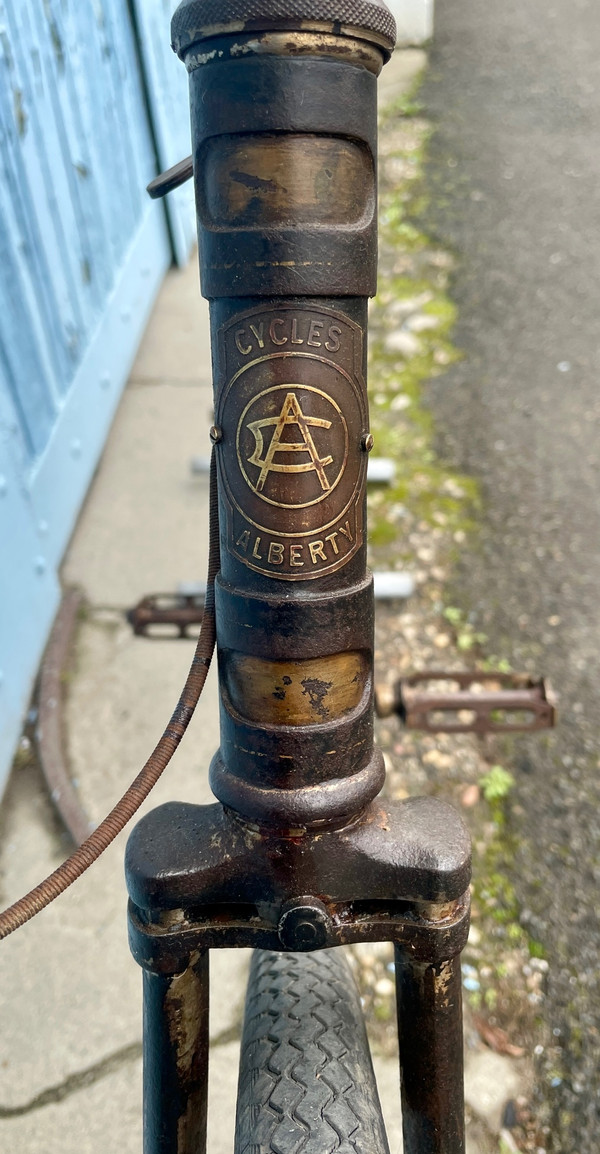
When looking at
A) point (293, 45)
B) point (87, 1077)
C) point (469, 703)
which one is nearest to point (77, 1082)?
point (87, 1077)

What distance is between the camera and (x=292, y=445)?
0.96 meters

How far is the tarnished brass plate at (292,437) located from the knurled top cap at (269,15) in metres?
0.30

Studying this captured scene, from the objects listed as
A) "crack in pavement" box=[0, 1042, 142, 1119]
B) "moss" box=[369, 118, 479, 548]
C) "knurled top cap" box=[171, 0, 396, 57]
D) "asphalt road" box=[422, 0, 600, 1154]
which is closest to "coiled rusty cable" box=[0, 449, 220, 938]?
"knurled top cap" box=[171, 0, 396, 57]

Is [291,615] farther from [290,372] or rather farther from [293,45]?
[293,45]

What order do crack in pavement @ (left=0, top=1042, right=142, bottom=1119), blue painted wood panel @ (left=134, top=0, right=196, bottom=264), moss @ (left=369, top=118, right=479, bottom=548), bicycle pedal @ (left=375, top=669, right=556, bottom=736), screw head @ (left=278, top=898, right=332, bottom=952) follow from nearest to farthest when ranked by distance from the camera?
screw head @ (left=278, top=898, right=332, bottom=952) → bicycle pedal @ (left=375, top=669, right=556, bottom=736) → crack in pavement @ (left=0, top=1042, right=142, bottom=1119) → moss @ (left=369, top=118, right=479, bottom=548) → blue painted wood panel @ (left=134, top=0, right=196, bottom=264)

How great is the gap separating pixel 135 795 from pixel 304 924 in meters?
0.30

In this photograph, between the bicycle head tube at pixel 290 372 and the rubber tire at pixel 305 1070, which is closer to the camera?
the bicycle head tube at pixel 290 372

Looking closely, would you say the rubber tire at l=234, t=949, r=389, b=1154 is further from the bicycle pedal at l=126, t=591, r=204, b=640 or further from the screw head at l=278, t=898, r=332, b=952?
the bicycle pedal at l=126, t=591, r=204, b=640

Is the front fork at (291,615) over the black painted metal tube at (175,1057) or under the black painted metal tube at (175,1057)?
over

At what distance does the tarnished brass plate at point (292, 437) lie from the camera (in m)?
0.94

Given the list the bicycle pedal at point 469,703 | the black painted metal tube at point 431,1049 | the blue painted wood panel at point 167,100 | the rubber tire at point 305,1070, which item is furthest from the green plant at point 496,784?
the blue painted wood panel at point 167,100

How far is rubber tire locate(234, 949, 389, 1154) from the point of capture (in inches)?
42.1

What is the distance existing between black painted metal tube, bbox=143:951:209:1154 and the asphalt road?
977mm

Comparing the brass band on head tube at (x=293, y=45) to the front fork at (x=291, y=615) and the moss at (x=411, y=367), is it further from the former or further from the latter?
the moss at (x=411, y=367)
